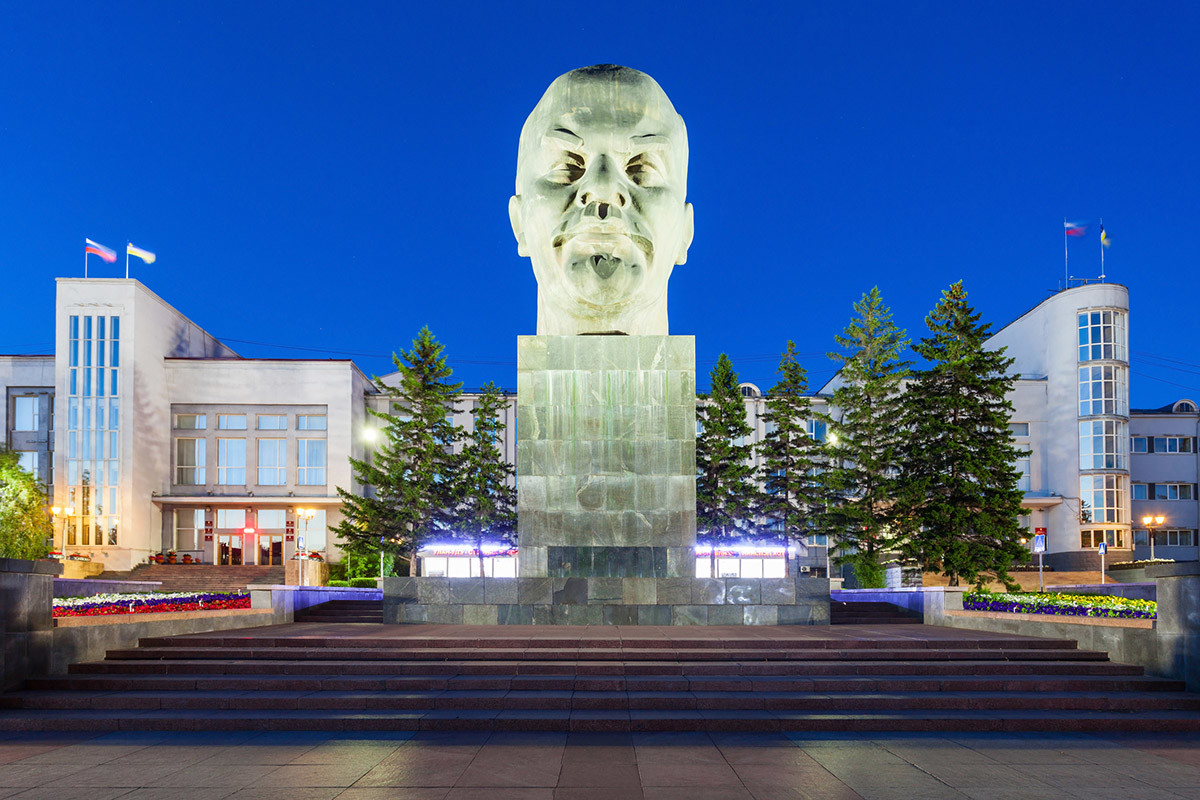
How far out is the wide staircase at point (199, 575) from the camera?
39.4 metres

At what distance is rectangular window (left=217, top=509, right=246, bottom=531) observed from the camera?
1853 inches

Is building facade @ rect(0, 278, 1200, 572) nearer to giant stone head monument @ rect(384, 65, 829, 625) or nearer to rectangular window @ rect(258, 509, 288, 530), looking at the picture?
rectangular window @ rect(258, 509, 288, 530)

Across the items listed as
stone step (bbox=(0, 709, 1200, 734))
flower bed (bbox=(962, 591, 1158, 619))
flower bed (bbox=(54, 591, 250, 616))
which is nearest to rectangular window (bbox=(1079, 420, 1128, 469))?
flower bed (bbox=(962, 591, 1158, 619))

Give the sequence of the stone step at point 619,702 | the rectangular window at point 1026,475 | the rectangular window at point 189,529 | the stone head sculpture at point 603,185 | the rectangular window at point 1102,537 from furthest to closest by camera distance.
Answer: the rectangular window at point 1026,475
the rectangular window at point 189,529
the rectangular window at point 1102,537
the stone head sculpture at point 603,185
the stone step at point 619,702

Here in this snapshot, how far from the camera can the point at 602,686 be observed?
378 inches

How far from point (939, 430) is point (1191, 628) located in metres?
18.8

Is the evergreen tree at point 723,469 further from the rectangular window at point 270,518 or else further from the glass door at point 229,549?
the glass door at point 229,549

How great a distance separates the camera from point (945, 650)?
436 inches

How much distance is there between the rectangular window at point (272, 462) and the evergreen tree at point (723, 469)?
23989 millimetres

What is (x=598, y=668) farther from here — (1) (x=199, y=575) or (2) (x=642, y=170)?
(1) (x=199, y=575)

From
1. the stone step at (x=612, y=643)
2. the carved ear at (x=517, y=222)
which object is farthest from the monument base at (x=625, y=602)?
the carved ear at (x=517, y=222)

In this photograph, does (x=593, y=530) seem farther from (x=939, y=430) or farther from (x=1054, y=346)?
(x=1054, y=346)

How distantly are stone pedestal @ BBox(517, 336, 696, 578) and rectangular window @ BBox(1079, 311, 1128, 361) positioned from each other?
39.7 metres

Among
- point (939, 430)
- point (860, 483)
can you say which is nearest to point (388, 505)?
point (860, 483)
